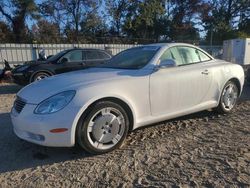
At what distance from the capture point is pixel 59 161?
12.0ft

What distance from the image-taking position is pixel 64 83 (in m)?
Answer: 3.85

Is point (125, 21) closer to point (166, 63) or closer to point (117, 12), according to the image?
point (117, 12)

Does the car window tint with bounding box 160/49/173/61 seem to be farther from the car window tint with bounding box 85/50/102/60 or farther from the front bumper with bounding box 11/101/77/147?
the car window tint with bounding box 85/50/102/60

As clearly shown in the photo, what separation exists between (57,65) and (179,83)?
620cm

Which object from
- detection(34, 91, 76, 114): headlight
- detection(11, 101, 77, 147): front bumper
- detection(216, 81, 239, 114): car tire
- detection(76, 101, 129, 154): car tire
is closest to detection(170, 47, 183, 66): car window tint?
detection(216, 81, 239, 114): car tire

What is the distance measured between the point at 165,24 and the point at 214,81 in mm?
28851

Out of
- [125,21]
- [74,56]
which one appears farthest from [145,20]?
[74,56]

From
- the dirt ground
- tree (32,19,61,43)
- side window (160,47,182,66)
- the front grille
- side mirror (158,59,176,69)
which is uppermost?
tree (32,19,61,43)

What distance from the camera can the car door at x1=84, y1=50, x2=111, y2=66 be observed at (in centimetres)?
1024

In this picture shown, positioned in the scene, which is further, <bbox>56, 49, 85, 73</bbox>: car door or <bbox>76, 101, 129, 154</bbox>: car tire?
<bbox>56, 49, 85, 73</bbox>: car door

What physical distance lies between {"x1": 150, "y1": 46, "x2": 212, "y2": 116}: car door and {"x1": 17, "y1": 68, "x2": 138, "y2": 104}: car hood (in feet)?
1.52

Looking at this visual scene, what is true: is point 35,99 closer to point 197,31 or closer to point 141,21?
point 141,21

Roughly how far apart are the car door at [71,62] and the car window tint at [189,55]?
Answer: 5.62m

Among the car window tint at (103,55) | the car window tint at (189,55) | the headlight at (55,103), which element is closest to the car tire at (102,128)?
the headlight at (55,103)
